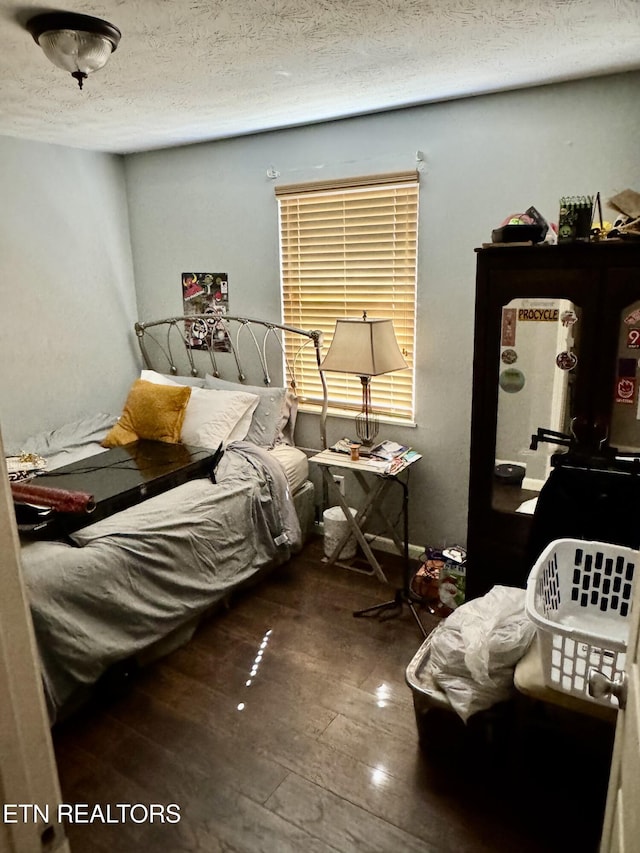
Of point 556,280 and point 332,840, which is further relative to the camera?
point 556,280

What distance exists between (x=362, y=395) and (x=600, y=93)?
5.80 ft

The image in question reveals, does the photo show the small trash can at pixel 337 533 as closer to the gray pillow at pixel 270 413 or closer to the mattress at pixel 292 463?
the mattress at pixel 292 463

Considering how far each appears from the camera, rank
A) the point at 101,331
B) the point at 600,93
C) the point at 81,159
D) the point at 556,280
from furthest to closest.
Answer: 1. the point at 101,331
2. the point at 81,159
3. the point at 600,93
4. the point at 556,280

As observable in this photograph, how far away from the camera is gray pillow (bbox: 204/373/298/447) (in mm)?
3316

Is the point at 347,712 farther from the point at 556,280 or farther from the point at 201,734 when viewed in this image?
the point at 556,280

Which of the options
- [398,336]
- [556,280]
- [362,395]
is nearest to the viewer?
[556,280]

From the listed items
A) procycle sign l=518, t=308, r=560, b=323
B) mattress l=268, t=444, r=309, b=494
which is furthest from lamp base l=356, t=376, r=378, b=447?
procycle sign l=518, t=308, r=560, b=323

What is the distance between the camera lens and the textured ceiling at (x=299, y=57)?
1673mm

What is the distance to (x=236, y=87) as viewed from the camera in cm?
237

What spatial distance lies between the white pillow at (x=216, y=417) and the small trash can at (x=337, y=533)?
2.25ft

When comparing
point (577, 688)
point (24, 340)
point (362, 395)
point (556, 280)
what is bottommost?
point (577, 688)

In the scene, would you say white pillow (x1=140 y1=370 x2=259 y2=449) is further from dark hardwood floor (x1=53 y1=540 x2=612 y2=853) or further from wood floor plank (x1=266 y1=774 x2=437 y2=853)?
wood floor plank (x1=266 y1=774 x2=437 y2=853)

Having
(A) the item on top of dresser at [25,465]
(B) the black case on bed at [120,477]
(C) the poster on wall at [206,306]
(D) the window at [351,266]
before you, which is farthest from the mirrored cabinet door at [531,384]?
(A) the item on top of dresser at [25,465]

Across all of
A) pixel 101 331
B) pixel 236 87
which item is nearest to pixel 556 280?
pixel 236 87
